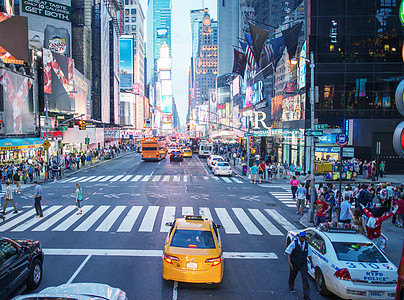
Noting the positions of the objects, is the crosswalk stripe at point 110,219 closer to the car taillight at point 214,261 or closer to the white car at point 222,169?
the car taillight at point 214,261

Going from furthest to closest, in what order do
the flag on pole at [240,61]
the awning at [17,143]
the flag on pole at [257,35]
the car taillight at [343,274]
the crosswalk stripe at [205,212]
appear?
the flag on pole at [240,61]
the flag on pole at [257,35]
the awning at [17,143]
the crosswalk stripe at [205,212]
the car taillight at [343,274]

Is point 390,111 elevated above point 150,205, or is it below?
above

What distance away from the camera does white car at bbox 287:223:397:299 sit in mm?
7176

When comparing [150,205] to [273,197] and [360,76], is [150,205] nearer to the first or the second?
[273,197]

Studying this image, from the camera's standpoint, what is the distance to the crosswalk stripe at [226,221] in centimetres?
1373

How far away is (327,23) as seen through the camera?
1373 inches

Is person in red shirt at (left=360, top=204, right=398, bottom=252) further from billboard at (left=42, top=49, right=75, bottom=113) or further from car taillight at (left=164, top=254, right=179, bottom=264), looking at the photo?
billboard at (left=42, top=49, right=75, bottom=113)

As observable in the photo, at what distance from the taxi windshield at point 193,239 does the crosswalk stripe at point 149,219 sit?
4.94 metres

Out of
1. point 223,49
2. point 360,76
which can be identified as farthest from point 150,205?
point 223,49

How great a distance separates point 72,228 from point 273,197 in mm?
13062

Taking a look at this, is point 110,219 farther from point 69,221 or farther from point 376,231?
point 376,231

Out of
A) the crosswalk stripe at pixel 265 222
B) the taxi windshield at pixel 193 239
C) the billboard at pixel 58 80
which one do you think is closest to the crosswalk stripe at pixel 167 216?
the crosswalk stripe at pixel 265 222

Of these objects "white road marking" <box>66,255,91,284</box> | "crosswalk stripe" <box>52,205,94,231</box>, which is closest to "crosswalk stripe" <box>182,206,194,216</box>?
"crosswalk stripe" <box>52,205,94,231</box>

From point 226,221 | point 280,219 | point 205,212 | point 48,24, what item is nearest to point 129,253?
point 226,221
